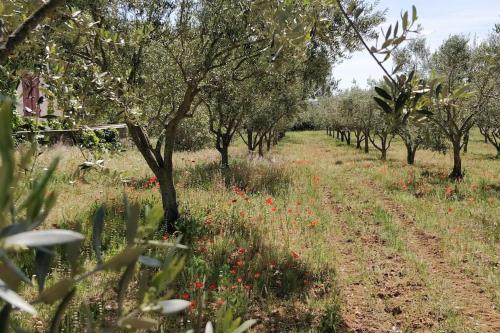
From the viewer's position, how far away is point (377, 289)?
23.3 ft

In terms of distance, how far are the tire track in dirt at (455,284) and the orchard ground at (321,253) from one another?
2 cm

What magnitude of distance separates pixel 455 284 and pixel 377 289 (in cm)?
159

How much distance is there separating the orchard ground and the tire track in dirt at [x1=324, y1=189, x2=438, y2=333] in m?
0.02

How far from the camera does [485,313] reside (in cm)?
645

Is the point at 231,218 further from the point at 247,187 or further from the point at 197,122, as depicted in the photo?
the point at 197,122

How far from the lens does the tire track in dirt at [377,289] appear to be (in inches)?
236

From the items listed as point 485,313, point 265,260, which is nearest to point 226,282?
point 265,260

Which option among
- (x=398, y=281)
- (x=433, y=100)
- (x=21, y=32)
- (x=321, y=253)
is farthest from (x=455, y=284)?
(x=21, y=32)

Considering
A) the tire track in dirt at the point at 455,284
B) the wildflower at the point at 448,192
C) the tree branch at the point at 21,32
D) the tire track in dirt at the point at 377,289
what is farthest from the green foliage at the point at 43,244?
the wildflower at the point at 448,192

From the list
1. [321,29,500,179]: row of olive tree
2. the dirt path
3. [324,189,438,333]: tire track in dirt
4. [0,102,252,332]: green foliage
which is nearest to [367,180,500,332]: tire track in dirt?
the dirt path

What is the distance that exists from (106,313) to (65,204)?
492cm

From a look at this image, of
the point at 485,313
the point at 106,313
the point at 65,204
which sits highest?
the point at 65,204

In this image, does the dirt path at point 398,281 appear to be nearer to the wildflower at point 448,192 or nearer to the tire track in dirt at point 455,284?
the tire track in dirt at point 455,284

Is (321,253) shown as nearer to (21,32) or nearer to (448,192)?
(21,32)
